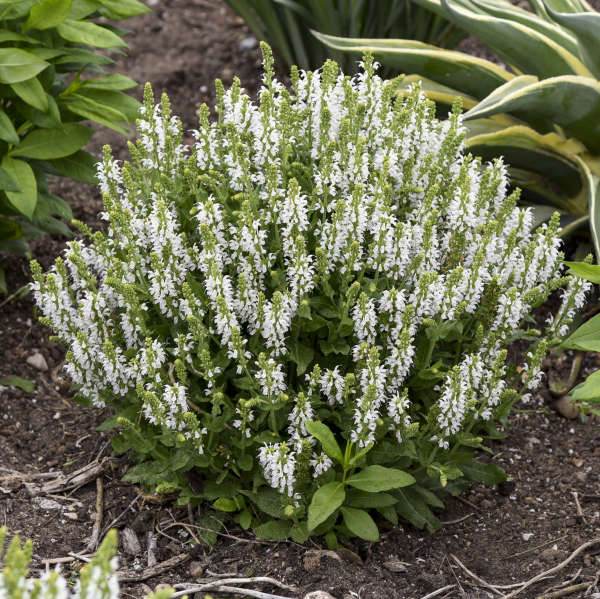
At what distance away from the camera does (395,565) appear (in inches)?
109

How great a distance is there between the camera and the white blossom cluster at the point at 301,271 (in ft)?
8.18

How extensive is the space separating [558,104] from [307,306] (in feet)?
6.29

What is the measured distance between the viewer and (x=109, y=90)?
12.6ft

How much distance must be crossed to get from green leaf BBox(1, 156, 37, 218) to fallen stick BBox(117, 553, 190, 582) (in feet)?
4.72

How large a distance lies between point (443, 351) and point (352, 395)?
14.5 inches

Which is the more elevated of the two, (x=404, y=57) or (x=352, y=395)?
(x=404, y=57)

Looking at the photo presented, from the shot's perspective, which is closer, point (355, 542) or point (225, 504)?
point (225, 504)

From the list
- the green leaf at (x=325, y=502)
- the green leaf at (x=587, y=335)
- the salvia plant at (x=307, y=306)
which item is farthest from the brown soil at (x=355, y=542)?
the green leaf at (x=587, y=335)

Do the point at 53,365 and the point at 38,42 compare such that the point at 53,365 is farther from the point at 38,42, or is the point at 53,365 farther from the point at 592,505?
the point at 592,505

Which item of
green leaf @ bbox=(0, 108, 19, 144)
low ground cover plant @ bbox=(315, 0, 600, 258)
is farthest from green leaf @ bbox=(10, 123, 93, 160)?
low ground cover plant @ bbox=(315, 0, 600, 258)

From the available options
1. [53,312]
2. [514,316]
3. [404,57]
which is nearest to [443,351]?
[514,316]

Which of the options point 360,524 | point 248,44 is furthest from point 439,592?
point 248,44

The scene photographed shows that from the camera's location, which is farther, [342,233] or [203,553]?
[203,553]

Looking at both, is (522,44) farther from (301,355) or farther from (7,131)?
(7,131)
